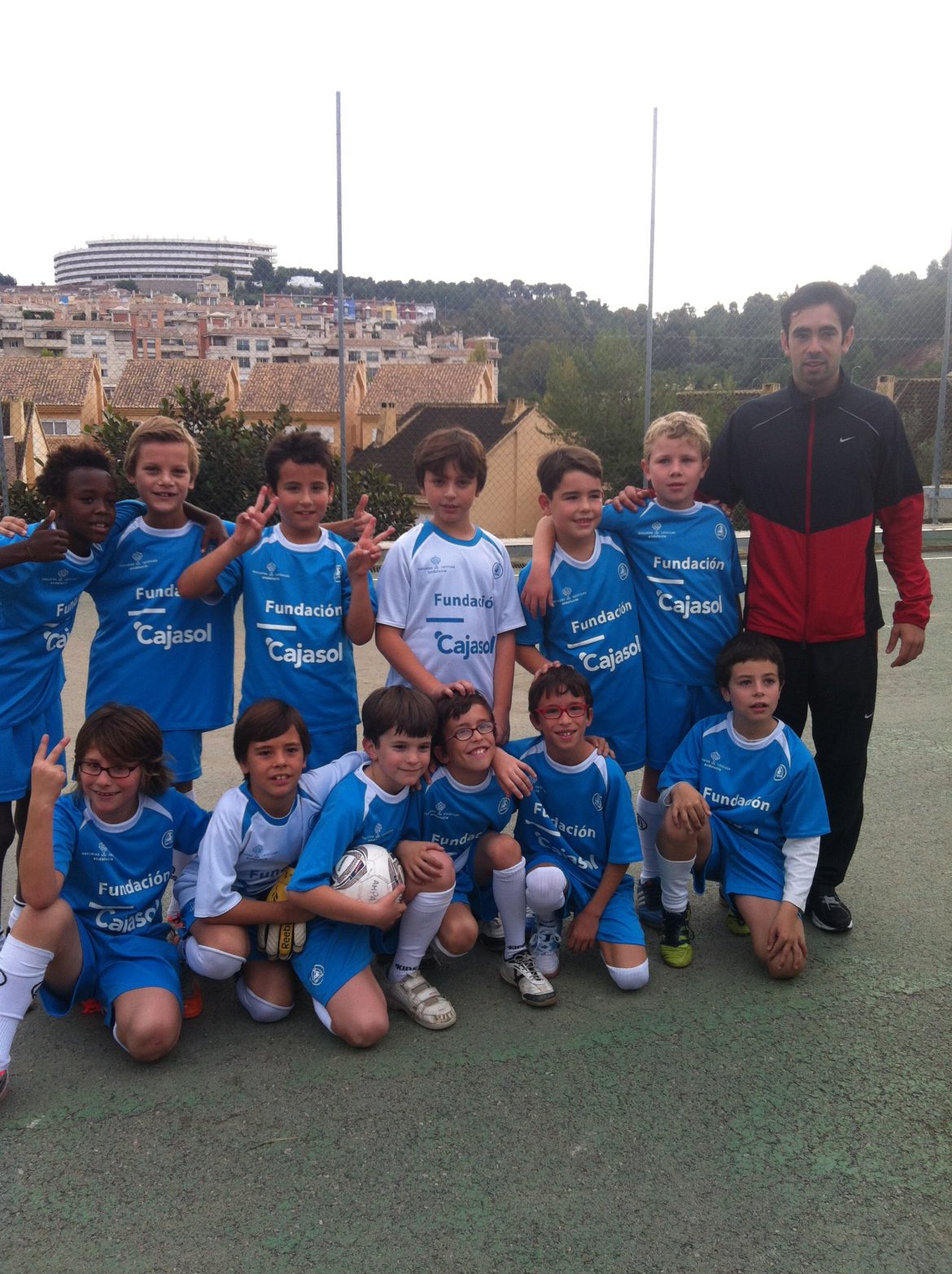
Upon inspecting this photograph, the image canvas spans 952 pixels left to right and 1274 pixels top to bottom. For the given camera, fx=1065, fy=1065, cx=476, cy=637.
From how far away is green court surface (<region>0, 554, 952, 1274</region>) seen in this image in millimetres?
1887

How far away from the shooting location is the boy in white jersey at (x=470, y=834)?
9.20 ft

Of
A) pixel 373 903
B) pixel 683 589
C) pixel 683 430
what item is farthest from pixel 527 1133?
pixel 683 430

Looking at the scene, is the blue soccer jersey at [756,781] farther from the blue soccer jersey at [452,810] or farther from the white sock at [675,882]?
the blue soccer jersey at [452,810]

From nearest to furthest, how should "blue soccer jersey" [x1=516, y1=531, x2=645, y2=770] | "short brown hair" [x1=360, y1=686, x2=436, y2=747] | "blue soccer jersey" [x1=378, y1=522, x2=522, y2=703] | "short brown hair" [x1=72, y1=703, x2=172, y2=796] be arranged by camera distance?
"short brown hair" [x1=72, y1=703, x2=172, y2=796] < "short brown hair" [x1=360, y1=686, x2=436, y2=747] < "blue soccer jersey" [x1=378, y1=522, x2=522, y2=703] < "blue soccer jersey" [x1=516, y1=531, x2=645, y2=770]

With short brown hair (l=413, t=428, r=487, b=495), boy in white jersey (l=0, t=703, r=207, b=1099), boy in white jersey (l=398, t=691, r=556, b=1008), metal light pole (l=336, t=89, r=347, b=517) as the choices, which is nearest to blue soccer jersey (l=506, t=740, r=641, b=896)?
boy in white jersey (l=398, t=691, r=556, b=1008)

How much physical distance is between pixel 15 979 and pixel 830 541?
241cm

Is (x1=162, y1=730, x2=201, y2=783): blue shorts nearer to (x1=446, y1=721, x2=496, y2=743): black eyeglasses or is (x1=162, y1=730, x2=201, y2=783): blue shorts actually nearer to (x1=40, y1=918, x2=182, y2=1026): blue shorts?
(x1=40, y1=918, x2=182, y2=1026): blue shorts

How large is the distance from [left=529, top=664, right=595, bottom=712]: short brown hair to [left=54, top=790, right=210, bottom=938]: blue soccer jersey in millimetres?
1012

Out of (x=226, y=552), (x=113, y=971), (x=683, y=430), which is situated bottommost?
(x=113, y=971)

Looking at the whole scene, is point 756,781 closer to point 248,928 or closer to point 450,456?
point 450,456

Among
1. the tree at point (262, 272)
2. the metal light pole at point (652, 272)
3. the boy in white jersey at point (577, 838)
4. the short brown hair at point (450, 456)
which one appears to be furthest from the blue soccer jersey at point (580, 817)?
the tree at point (262, 272)

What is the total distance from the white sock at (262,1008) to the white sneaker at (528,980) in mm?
581

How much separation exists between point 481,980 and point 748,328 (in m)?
10.2

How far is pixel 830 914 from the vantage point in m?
3.10
